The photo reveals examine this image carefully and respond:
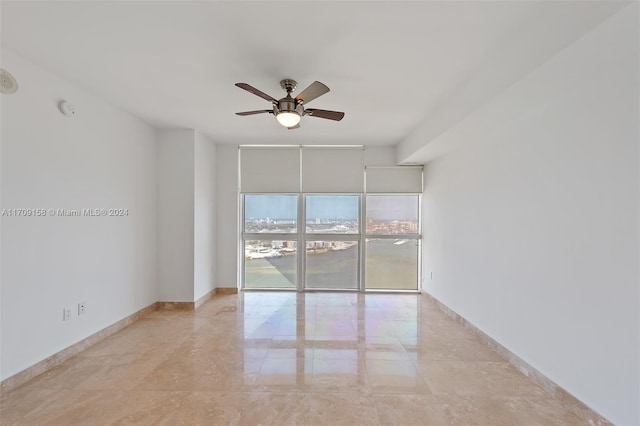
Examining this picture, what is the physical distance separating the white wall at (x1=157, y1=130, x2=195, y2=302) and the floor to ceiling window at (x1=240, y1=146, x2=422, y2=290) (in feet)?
3.70

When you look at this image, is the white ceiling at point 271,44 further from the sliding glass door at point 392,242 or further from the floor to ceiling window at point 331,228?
the sliding glass door at point 392,242

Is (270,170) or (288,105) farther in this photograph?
(270,170)

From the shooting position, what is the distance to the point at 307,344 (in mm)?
2914

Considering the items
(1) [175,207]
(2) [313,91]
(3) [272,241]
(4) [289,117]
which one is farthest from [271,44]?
(3) [272,241]

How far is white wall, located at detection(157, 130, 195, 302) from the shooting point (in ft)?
13.0

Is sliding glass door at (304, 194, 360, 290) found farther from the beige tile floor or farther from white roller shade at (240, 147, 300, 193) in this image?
the beige tile floor

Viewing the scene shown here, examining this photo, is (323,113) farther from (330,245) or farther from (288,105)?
(330,245)

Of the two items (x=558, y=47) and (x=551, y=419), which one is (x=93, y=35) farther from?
(x=551, y=419)

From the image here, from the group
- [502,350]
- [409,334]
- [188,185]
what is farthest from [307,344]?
[188,185]

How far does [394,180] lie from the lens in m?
4.93

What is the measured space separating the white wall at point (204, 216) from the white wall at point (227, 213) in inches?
3.5

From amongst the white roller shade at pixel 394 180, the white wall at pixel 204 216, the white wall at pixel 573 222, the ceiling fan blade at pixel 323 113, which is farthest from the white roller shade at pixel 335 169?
the ceiling fan blade at pixel 323 113

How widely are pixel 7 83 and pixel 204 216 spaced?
2.57 m

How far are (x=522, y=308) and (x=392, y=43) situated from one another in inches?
99.0
